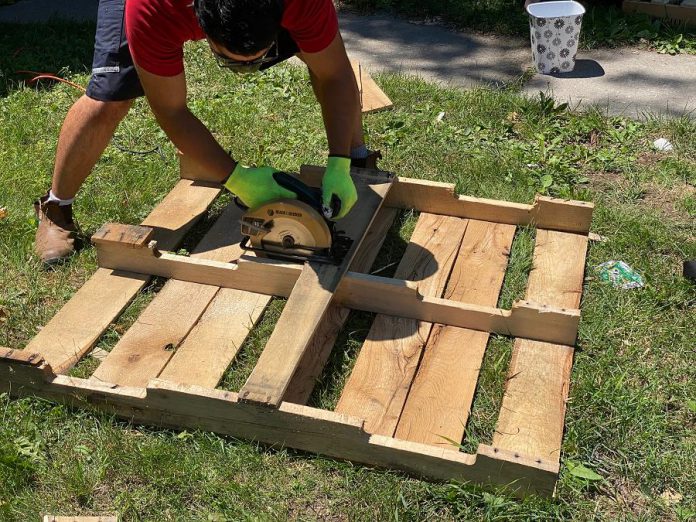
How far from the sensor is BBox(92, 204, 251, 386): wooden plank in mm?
3168

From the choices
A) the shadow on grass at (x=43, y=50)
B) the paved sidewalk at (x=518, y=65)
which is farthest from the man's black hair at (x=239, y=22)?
the shadow on grass at (x=43, y=50)

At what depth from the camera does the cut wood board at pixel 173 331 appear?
3.17 meters

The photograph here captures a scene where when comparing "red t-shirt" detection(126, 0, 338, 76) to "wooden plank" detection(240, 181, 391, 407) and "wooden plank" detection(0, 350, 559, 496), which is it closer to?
"wooden plank" detection(240, 181, 391, 407)

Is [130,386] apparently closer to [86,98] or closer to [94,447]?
[94,447]

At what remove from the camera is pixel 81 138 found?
380cm

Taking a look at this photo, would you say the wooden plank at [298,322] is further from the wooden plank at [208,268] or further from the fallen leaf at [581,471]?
the fallen leaf at [581,471]

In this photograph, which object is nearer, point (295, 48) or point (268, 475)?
point (268, 475)

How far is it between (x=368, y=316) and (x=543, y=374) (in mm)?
769

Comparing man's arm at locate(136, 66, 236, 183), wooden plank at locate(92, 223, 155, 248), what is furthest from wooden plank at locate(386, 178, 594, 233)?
wooden plank at locate(92, 223, 155, 248)

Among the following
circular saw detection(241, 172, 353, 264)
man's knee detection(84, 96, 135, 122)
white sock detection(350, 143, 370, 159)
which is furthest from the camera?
white sock detection(350, 143, 370, 159)

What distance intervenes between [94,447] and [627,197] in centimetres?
284

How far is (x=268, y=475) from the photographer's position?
109 inches

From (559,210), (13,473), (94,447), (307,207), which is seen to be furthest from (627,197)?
(13,473)

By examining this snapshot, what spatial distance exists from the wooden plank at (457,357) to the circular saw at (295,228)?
0.54 metres
